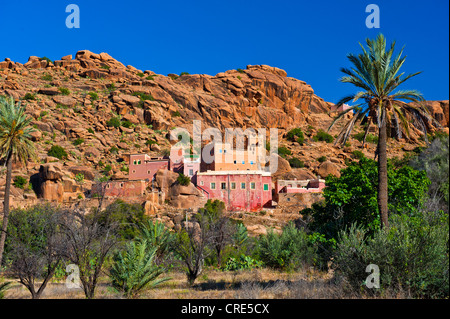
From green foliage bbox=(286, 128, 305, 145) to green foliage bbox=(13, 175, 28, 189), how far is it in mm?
49361

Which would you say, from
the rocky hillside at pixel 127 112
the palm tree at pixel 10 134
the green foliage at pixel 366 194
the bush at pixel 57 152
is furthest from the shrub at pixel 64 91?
the green foliage at pixel 366 194

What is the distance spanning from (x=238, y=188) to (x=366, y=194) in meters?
36.2

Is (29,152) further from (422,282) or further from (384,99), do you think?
(422,282)

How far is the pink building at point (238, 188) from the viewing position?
51.5 meters

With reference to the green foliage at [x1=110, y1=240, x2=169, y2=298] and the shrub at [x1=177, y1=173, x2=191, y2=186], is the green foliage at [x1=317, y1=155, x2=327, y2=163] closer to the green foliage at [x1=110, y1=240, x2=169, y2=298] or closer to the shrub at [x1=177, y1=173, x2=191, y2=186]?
the shrub at [x1=177, y1=173, x2=191, y2=186]

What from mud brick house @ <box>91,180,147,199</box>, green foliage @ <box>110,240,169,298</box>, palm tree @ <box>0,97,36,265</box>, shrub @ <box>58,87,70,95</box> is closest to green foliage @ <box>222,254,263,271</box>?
green foliage @ <box>110,240,169,298</box>

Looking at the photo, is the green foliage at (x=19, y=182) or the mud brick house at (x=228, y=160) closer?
the green foliage at (x=19, y=182)

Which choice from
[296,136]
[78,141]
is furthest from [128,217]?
[296,136]

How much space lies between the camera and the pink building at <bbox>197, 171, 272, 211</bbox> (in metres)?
51.5

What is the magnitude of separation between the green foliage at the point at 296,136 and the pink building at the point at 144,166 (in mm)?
32697

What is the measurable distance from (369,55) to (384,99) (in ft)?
5.31

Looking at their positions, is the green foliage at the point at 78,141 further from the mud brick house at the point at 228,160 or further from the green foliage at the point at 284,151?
the green foliage at the point at 284,151

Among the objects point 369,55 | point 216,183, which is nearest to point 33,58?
point 216,183
